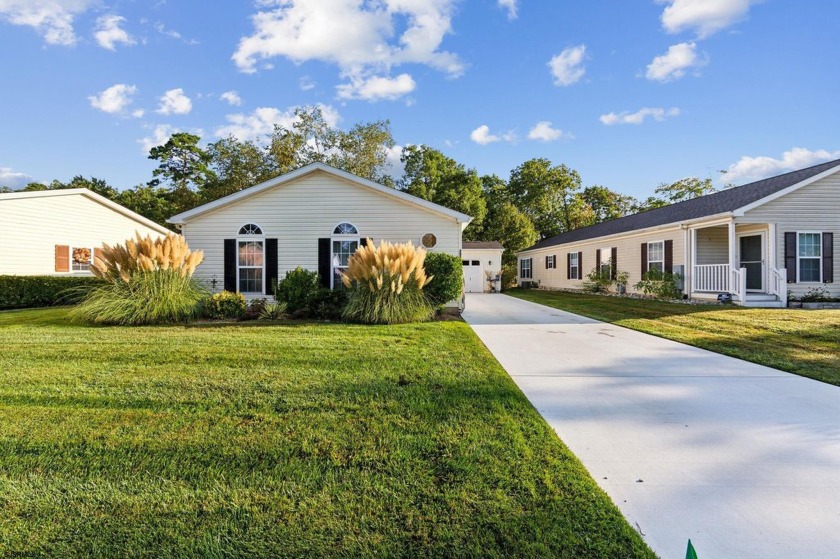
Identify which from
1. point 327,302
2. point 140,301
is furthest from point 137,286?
point 327,302

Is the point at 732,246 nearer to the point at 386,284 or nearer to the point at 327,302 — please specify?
the point at 386,284

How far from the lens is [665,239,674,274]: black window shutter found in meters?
14.5

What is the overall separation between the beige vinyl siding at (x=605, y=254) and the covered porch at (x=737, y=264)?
2.29 feet

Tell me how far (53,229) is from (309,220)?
10115 millimetres

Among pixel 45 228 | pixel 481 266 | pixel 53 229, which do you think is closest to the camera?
pixel 45 228

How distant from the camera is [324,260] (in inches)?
444

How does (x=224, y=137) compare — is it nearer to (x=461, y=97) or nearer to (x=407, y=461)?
(x=461, y=97)

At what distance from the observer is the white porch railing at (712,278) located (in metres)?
12.4

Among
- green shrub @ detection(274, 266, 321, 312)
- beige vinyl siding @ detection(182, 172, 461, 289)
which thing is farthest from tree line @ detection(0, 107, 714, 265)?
green shrub @ detection(274, 266, 321, 312)

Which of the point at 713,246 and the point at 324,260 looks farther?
the point at 713,246

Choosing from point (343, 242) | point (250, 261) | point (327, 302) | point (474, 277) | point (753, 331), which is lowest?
point (753, 331)

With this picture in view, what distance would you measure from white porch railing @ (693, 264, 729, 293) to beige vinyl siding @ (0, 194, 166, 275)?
872 inches

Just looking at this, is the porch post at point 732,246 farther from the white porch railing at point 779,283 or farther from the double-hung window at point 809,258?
the double-hung window at point 809,258

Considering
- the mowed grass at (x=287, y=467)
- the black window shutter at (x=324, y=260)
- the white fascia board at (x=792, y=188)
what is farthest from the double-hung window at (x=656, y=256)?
the mowed grass at (x=287, y=467)
